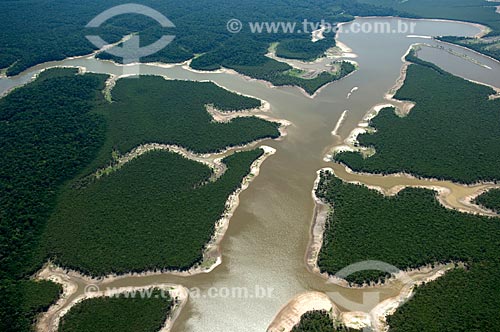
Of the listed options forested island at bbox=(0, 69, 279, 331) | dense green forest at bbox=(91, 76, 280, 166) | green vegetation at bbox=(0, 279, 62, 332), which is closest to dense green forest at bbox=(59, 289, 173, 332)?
green vegetation at bbox=(0, 279, 62, 332)

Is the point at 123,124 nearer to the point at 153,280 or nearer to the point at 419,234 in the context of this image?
the point at 153,280

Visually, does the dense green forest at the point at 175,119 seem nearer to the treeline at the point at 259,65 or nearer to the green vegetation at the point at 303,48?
the treeline at the point at 259,65

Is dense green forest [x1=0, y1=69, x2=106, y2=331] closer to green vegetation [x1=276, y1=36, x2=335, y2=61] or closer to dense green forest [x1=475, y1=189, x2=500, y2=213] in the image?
green vegetation [x1=276, y1=36, x2=335, y2=61]

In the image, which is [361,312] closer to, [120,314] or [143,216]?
[120,314]

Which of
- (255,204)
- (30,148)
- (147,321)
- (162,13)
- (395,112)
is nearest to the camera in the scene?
(147,321)

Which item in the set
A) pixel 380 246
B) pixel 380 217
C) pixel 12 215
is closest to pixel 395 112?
pixel 380 217

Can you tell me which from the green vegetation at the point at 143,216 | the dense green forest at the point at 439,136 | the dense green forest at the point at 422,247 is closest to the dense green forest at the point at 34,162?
the green vegetation at the point at 143,216

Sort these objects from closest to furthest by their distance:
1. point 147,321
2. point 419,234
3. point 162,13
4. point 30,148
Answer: point 147,321, point 419,234, point 30,148, point 162,13

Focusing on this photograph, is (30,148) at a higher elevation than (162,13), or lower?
lower
